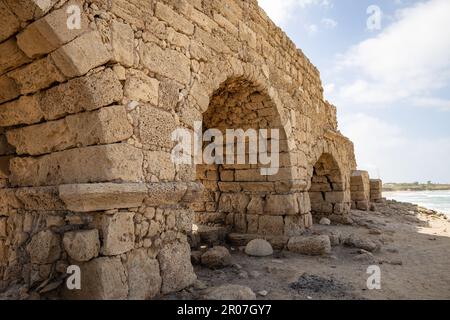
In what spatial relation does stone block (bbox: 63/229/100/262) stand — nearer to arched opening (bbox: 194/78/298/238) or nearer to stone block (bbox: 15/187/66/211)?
stone block (bbox: 15/187/66/211)

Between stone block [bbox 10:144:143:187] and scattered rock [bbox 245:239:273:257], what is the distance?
2778mm

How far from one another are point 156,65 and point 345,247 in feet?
14.6

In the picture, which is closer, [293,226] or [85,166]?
[85,166]

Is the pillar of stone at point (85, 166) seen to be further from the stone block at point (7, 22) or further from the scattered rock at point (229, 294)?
the scattered rock at point (229, 294)

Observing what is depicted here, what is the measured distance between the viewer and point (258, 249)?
16.1ft

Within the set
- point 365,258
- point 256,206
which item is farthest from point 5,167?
point 365,258

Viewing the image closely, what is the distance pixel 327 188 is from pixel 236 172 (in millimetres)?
4156

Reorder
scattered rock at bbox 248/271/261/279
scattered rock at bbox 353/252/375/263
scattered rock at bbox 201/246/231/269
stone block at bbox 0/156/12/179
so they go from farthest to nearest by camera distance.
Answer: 1. scattered rock at bbox 353/252/375/263
2. scattered rock at bbox 201/246/231/269
3. scattered rock at bbox 248/271/261/279
4. stone block at bbox 0/156/12/179

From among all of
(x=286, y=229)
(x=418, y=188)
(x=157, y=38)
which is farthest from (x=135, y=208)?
(x=418, y=188)

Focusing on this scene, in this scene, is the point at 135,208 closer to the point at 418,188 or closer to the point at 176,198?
the point at 176,198

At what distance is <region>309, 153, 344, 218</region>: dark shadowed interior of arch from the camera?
28.6ft

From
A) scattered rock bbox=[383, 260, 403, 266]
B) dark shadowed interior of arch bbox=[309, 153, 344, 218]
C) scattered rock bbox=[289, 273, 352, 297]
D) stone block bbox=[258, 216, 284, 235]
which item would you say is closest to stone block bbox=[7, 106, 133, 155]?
scattered rock bbox=[289, 273, 352, 297]

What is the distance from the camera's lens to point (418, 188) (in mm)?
54656

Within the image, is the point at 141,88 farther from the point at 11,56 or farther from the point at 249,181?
the point at 249,181
